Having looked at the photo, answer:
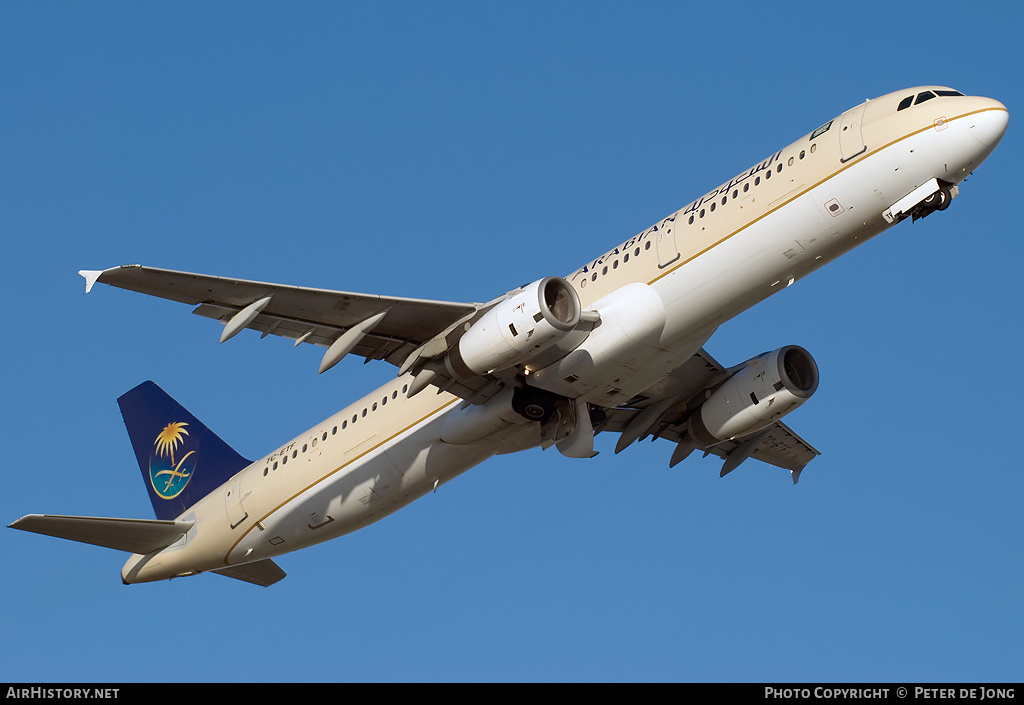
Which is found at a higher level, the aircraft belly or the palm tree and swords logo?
the palm tree and swords logo

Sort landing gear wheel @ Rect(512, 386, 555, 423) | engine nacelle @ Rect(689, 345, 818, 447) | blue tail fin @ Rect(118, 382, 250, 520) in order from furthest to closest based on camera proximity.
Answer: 1. blue tail fin @ Rect(118, 382, 250, 520)
2. engine nacelle @ Rect(689, 345, 818, 447)
3. landing gear wheel @ Rect(512, 386, 555, 423)

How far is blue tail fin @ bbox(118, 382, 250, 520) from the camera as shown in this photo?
34781 millimetres

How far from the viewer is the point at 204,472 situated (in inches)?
1378

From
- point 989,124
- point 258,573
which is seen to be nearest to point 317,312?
point 258,573

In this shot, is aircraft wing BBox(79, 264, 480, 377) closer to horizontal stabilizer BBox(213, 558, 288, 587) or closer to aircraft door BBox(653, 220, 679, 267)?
aircraft door BBox(653, 220, 679, 267)

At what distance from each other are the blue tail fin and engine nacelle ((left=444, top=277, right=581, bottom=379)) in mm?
11416

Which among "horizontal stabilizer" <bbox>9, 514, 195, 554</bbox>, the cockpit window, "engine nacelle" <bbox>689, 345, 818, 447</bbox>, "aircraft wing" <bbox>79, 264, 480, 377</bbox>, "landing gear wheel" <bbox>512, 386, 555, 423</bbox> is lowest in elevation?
"horizontal stabilizer" <bbox>9, 514, 195, 554</bbox>

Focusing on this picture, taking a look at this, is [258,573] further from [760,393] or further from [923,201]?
[923,201]

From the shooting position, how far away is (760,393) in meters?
31.4

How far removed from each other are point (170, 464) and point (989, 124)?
956 inches

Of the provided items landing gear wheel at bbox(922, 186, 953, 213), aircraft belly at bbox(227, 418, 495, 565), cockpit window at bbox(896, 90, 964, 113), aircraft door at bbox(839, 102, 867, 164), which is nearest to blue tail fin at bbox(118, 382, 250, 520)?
aircraft belly at bbox(227, 418, 495, 565)

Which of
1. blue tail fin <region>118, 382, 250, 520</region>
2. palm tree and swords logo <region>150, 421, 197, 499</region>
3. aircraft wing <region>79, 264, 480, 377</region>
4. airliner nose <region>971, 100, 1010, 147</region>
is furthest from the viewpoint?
palm tree and swords logo <region>150, 421, 197, 499</region>
